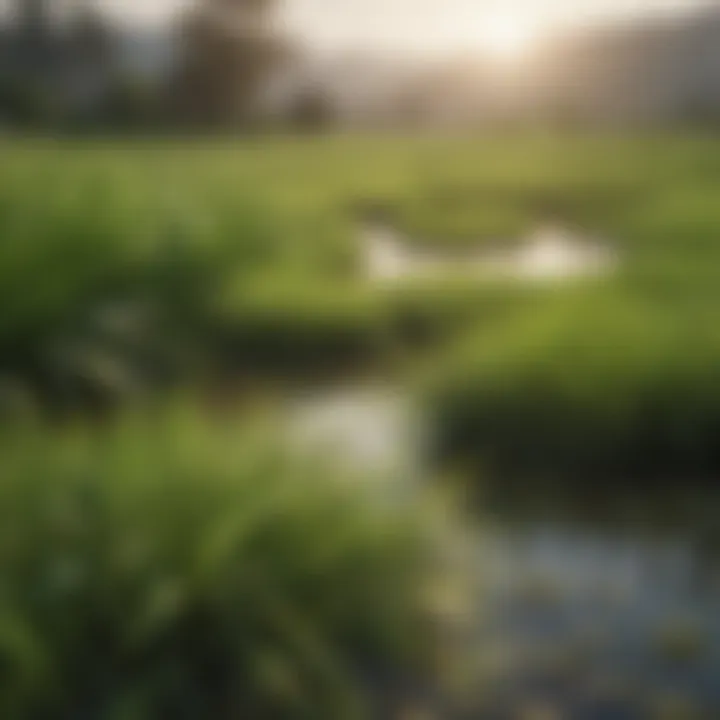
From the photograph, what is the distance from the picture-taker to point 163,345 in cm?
217

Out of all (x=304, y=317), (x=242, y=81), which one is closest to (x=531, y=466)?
(x=304, y=317)

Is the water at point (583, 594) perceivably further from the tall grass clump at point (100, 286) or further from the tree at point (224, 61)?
the tree at point (224, 61)

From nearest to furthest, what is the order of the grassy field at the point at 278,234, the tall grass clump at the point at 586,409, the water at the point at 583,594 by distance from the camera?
the water at the point at 583,594 < the tall grass clump at the point at 586,409 < the grassy field at the point at 278,234

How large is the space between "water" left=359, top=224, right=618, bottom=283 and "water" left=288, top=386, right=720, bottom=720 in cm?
101

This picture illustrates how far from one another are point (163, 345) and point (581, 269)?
120 cm

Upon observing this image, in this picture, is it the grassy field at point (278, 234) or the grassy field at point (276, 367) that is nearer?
the grassy field at point (276, 367)

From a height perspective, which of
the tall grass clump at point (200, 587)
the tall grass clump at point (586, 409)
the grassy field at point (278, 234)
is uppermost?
the grassy field at point (278, 234)

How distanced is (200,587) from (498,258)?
2.18m

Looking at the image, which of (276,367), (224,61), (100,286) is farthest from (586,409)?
(224,61)

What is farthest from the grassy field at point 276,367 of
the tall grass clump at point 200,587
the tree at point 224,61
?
the tree at point 224,61

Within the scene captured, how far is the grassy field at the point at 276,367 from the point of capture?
117 centimetres

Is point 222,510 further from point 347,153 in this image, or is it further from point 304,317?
point 347,153

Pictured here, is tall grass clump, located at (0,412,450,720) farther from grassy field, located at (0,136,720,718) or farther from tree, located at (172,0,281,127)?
tree, located at (172,0,281,127)

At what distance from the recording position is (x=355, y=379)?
2.33 m
